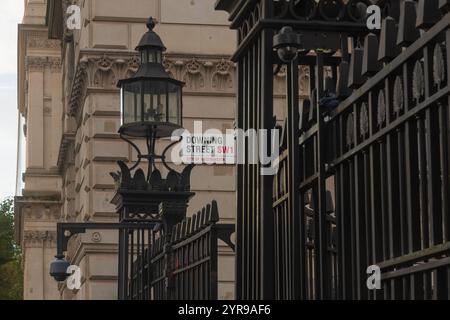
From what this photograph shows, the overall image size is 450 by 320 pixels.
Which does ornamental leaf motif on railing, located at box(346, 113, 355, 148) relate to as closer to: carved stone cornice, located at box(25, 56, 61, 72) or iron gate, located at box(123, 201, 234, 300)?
iron gate, located at box(123, 201, 234, 300)

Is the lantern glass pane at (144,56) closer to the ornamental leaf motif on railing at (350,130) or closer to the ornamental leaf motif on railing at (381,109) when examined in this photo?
the ornamental leaf motif on railing at (350,130)

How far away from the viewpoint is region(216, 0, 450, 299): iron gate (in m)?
5.08

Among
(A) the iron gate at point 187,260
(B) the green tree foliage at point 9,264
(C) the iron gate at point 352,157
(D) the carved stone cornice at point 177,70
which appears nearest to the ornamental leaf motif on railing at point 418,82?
(C) the iron gate at point 352,157

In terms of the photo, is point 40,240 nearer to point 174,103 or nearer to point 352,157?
point 174,103

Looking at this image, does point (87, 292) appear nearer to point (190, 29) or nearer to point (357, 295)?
point (190, 29)

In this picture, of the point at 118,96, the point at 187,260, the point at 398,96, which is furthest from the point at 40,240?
the point at 398,96

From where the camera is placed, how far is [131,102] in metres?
13.5

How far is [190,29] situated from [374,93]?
19258mm

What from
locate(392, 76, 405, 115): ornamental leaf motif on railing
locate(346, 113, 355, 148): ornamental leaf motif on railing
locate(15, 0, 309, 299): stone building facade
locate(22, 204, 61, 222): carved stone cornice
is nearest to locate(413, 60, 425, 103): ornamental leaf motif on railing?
locate(392, 76, 405, 115): ornamental leaf motif on railing

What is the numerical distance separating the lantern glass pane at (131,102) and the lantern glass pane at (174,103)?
0.30 metres

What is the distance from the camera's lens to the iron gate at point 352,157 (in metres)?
5.08

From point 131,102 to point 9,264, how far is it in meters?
79.3
